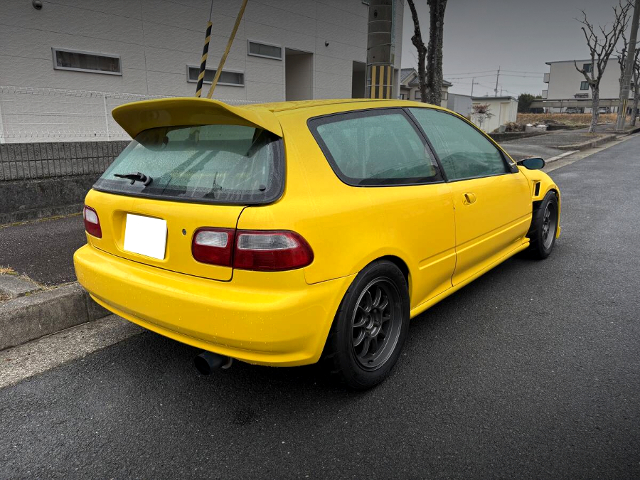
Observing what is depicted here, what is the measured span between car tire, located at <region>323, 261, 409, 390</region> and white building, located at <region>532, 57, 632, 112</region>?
69.7 m

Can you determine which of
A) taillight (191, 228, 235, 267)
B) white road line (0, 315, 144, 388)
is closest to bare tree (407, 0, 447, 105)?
white road line (0, 315, 144, 388)

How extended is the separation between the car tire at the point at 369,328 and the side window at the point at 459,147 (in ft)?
2.97

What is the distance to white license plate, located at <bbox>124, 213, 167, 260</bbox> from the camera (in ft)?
7.13

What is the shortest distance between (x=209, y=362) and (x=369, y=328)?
0.82 metres

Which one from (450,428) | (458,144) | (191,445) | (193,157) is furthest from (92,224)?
(458,144)

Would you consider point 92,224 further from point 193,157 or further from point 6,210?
point 6,210

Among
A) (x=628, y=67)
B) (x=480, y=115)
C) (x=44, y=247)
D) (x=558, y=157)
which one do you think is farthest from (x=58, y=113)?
(x=480, y=115)

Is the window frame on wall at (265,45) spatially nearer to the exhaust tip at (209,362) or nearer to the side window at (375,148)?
the side window at (375,148)

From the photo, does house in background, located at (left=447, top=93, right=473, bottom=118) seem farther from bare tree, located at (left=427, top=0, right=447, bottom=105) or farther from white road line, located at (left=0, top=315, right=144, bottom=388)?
white road line, located at (left=0, top=315, right=144, bottom=388)

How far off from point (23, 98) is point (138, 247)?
7101mm

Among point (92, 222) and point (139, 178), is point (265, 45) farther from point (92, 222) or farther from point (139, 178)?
point (139, 178)

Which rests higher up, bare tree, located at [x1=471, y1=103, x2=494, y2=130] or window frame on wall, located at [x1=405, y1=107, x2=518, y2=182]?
bare tree, located at [x1=471, y1=103, x2=494, y2=130]

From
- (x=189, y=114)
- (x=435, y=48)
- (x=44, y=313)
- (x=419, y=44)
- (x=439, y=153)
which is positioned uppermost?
(x=419, y=44)

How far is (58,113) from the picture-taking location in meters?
8.10
